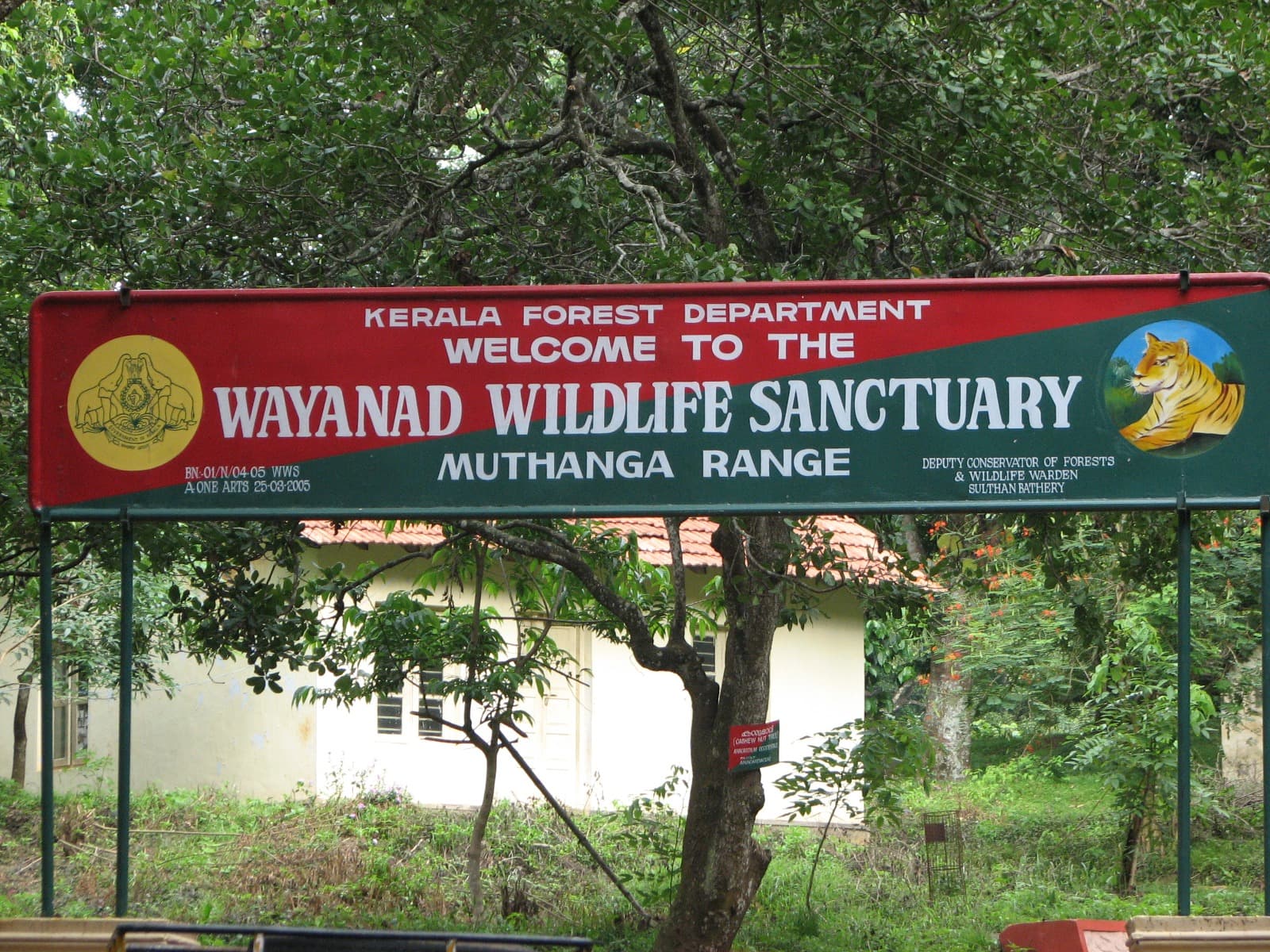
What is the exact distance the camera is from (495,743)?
780cm

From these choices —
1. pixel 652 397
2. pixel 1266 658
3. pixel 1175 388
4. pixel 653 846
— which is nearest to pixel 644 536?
pixel 653 846

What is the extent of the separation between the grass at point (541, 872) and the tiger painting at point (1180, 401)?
457 cm

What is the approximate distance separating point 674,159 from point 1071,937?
189 inches

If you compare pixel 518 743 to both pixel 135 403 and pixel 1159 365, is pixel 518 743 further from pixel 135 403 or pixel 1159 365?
pixel 1159 365

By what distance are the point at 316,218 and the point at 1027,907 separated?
6.59m

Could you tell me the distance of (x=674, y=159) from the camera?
7535 mm

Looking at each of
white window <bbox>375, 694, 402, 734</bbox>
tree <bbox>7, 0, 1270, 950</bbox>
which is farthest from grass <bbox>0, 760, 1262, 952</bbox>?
tree <bbox>7, 0, 1270, 950</bbox>

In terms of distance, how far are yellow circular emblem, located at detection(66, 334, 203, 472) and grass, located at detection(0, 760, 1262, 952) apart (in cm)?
485

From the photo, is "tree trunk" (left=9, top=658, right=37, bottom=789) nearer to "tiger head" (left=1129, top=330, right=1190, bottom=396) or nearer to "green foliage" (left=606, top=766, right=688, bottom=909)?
"green foliage" (left=606, top=766, right=688, bottom=909)

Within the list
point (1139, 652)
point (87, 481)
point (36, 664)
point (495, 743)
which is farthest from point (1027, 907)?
point (36, 664)

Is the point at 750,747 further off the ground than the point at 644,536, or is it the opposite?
the point at 644,536

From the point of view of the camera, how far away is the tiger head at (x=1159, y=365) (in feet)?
12.4

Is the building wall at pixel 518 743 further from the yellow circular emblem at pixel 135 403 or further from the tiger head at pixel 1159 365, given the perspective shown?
the tiger head at pixel 1159 365

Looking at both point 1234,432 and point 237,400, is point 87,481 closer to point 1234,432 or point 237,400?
point 237,400
